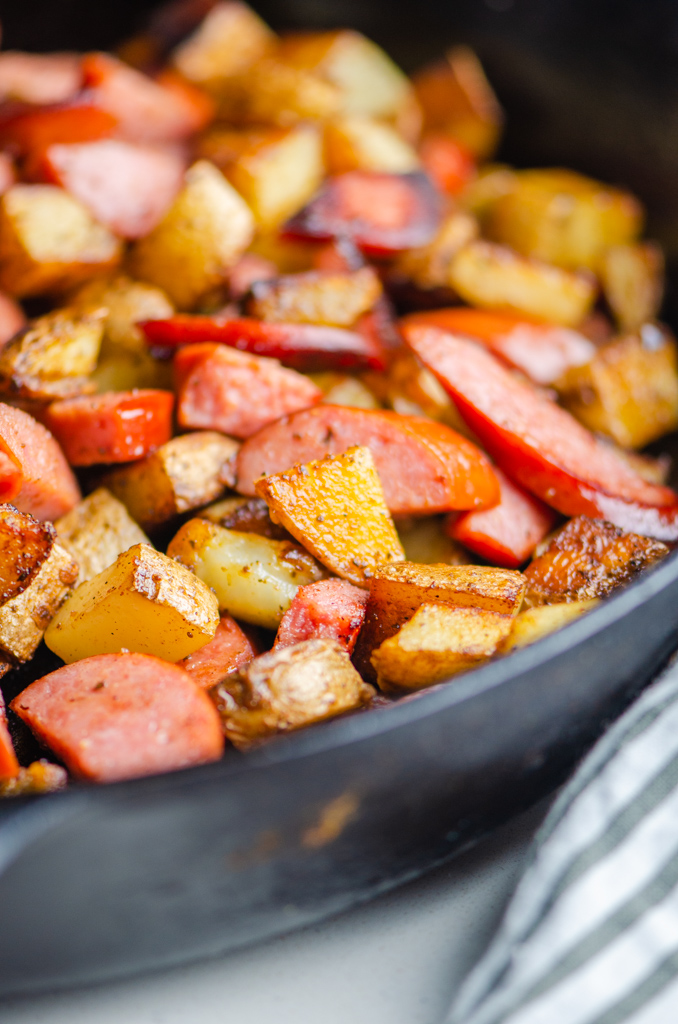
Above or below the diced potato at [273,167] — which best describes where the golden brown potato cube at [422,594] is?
below

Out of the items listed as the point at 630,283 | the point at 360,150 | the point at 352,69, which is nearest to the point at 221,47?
the point at 352,69

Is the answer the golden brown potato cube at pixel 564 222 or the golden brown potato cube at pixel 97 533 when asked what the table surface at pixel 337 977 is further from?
the golden brown potato cube at pixel 564 222

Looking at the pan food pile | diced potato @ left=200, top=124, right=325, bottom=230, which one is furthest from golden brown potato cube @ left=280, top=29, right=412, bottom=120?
diced potato @ left=200, top=124, right=325, bottom=230

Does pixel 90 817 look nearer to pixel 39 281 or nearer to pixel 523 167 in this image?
pixel 39 281

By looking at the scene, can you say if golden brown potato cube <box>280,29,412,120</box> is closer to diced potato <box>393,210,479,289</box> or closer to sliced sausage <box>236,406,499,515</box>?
diced potato <box>393,210,479,289</box>

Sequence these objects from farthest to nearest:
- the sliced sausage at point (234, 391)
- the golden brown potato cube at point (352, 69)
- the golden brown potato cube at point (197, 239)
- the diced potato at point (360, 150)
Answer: the golden brown potato cube at point (352, 69) → the diced potato at point (360, 150) → the golden brown potato cube at point (197, 239) → the sliced sausage at point (234, 391)

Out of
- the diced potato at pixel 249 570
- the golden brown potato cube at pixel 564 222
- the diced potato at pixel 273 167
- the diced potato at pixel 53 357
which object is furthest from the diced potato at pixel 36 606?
the golden brown potato cube at pixel 564 222
